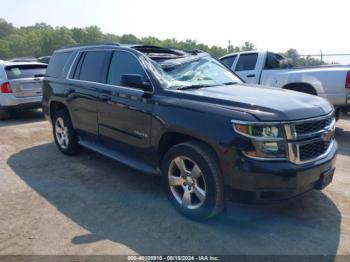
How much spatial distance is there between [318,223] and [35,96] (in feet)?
26.8

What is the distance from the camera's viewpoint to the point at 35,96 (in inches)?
371

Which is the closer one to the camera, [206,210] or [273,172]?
[273,172]

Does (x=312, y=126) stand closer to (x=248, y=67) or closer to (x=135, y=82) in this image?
(x=135, y=82)

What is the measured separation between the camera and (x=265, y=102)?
3.42m

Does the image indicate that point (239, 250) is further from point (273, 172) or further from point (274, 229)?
point (273, 172)

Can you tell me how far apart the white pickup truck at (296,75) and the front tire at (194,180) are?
198 inches

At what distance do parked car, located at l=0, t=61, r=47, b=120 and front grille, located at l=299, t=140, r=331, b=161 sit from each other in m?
8.00

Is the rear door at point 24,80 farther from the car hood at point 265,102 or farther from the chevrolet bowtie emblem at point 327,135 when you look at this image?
the chevrolet bowtie emblem at point 327,135

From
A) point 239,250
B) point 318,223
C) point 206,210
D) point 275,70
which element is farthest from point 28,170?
point 275,70

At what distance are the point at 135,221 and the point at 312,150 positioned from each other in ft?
6.51

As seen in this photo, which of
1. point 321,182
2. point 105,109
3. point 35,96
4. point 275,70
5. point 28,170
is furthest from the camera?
point 35,96

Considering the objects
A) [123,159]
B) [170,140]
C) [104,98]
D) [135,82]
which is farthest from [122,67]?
[170,140]

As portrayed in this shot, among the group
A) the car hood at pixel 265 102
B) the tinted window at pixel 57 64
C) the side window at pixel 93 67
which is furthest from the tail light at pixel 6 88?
the car hood at pixel 265 102

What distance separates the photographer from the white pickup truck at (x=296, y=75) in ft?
23.7
